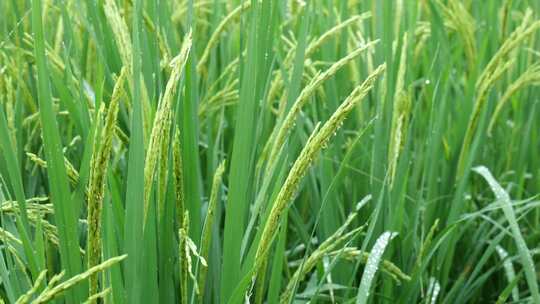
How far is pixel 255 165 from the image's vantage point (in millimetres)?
1406

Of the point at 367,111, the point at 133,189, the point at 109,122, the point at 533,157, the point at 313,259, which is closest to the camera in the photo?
the point at 109,122

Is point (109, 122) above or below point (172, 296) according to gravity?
above

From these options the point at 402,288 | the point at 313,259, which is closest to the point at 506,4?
the point at 402,288

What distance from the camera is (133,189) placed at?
39.4 inches

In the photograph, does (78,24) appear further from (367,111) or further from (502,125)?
(502,125)

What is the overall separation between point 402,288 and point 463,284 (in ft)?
0.84

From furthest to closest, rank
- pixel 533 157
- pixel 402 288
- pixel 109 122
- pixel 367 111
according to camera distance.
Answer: pixel 533 157, pixel 367 111, pixel 402 288, pixel 109 122

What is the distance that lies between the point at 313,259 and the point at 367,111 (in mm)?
800

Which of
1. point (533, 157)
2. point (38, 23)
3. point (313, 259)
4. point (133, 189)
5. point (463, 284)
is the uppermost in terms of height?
point (38, 23)

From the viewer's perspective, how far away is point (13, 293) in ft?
3.48

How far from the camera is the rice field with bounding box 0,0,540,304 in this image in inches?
40.1

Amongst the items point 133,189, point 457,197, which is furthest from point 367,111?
point 133,189

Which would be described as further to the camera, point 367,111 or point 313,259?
point 367,111

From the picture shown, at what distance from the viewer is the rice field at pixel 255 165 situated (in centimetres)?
102
